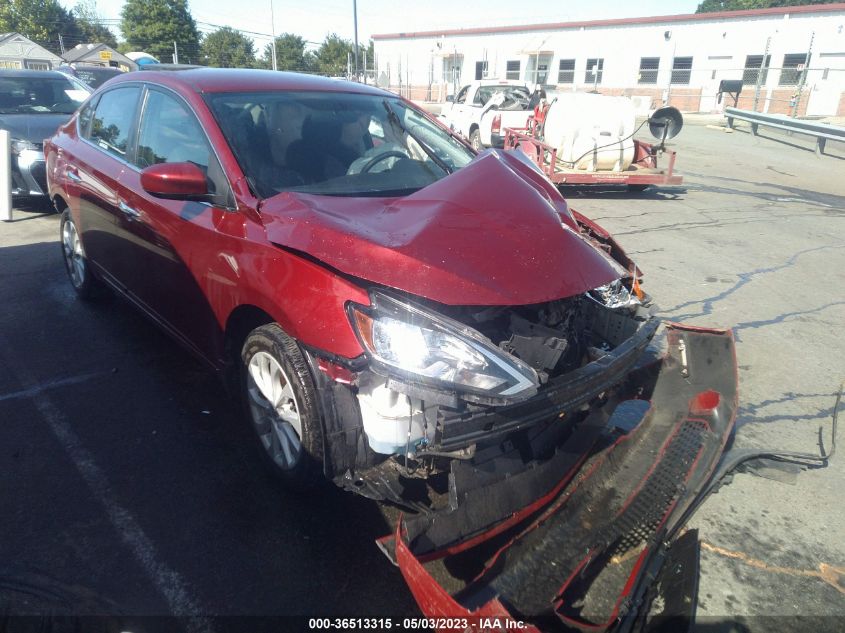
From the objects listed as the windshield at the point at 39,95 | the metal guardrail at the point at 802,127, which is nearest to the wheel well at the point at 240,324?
the windshield at the point at 39,95

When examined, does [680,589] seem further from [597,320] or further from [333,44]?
[333,44]

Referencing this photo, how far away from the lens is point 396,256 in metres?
2.28

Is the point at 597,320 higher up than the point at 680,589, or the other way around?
the point at 597,320

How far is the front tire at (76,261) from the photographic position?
5055 mm

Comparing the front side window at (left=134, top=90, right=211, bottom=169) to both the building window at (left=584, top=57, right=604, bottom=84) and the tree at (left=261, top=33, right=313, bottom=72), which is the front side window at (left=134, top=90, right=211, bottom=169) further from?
the tree at (left=261, top=33, right=313, bottom=72)

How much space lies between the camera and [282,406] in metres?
2.77

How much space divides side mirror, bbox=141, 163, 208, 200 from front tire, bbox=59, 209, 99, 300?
2.50m

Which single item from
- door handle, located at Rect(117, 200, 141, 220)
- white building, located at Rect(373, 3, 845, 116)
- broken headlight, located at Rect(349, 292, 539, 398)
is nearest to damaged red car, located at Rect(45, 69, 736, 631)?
broken headlight, located at Rect(349, 292, 539, 398)

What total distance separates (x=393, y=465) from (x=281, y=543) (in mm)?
667

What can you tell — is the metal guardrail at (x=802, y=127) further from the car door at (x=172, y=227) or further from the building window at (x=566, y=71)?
the building window at (x=566, y=71)

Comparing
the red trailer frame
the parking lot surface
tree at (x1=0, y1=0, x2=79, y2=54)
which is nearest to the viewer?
the parking lot surface

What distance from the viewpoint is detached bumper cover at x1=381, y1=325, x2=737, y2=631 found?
1983 mm

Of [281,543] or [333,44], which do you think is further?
[333,44]

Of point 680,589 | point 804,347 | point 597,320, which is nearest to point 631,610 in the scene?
point 680,589
